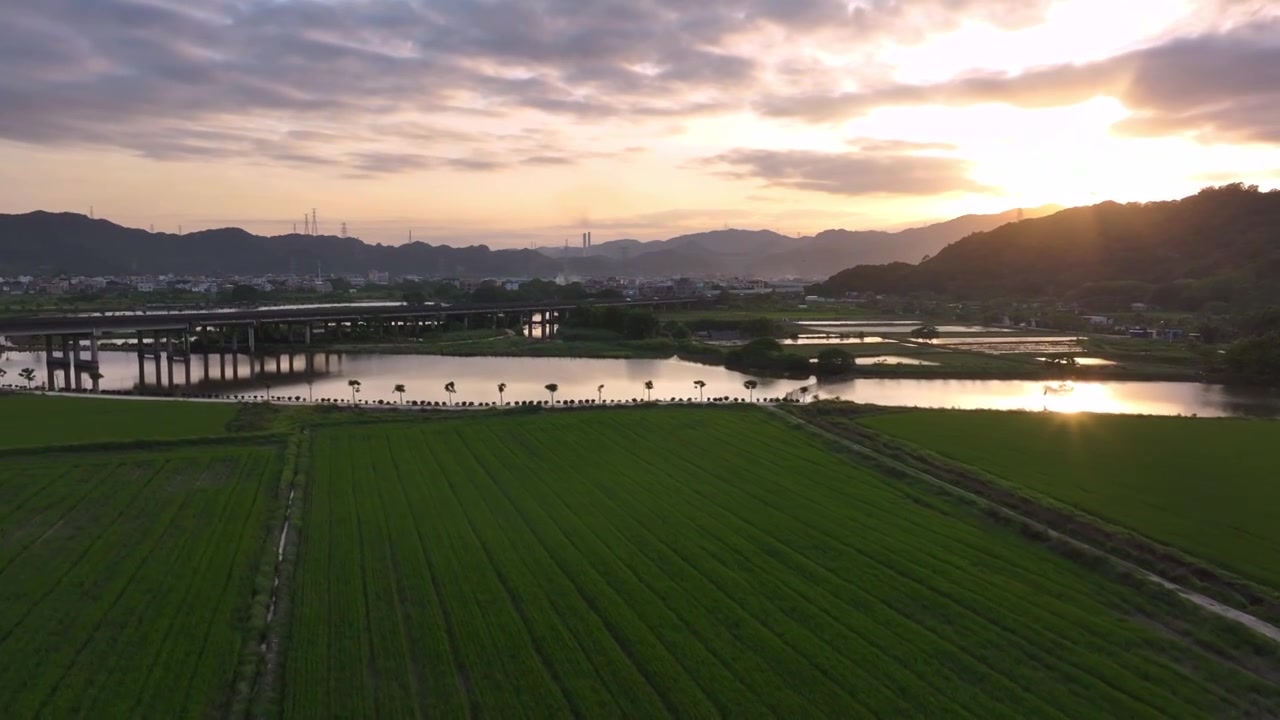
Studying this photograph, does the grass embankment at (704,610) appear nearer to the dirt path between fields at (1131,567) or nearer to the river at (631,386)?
the dirt path between fields at (1131,567)

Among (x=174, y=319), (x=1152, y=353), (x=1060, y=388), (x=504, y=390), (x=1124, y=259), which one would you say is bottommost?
(x=1060, y=388)

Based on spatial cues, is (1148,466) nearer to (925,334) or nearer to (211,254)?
(925,334)

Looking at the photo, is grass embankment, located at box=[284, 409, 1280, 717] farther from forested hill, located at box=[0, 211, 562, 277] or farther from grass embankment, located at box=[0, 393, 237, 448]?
forested hill, located at box=[0, 211, 562, 277]

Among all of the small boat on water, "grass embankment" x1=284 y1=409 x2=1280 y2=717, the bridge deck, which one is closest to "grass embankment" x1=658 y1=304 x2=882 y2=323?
the bridge deck

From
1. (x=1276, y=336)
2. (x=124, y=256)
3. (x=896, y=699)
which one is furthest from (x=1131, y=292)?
(x=124, y=256)

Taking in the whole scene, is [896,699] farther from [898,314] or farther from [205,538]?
[898,314]

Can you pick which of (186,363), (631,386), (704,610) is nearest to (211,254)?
(186,363)

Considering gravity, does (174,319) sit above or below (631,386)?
above
